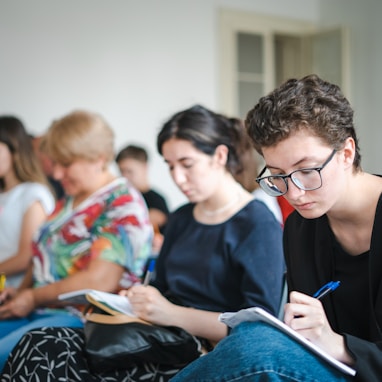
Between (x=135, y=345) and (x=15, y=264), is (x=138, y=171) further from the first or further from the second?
(x=135, y=345)

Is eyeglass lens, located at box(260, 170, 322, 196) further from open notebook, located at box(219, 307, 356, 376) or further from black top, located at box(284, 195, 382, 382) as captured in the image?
open notebook, located at box(219, 307, 356, 376)

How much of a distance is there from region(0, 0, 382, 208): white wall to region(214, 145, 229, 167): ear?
11.4 feet

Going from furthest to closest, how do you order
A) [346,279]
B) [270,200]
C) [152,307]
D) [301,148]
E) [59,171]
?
[270,200] < [59,171] < [152,307] < [346,279] < [301,148]

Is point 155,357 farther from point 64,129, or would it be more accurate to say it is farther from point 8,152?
point 8,152

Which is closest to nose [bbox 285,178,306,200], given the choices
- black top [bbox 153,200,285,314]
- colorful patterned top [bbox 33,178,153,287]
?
black top [bbox 153,200,285,314]

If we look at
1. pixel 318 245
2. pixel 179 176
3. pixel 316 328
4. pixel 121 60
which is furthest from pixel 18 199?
pixel 121 60

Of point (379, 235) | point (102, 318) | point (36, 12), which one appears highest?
point (36, 12)

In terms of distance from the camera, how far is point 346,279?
4.76ft

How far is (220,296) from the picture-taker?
1926 mm

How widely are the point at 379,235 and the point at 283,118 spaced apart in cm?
32

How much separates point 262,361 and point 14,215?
1.92 m

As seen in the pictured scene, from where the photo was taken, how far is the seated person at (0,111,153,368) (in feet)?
7.38

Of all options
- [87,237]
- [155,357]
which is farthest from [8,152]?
[155,357]

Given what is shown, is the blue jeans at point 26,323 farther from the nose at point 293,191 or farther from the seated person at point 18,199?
the nose at point 293,191
